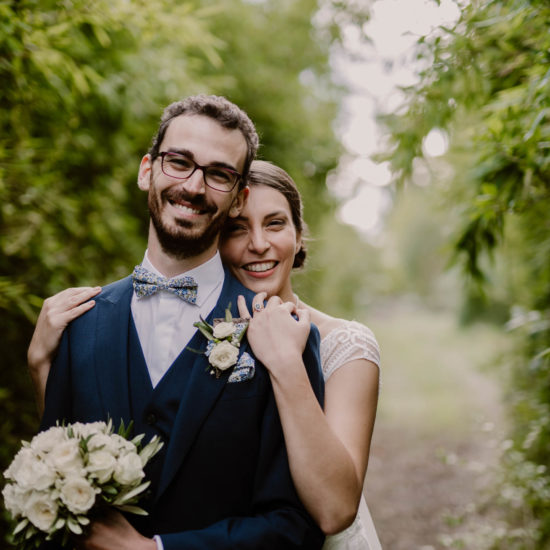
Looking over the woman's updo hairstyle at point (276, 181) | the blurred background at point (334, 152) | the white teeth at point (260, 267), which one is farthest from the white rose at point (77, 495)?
the blurred background at point (334, 152)

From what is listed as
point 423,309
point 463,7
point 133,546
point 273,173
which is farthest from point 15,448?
point 423,309

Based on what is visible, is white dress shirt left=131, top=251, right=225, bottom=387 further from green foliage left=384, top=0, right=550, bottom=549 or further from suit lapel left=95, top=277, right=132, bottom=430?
green foliage left=384, top=0, right=550, bottom=549

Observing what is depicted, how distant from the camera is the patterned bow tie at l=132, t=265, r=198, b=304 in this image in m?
1.98

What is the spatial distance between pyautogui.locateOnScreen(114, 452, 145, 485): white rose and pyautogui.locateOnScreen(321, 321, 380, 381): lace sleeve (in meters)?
0.91

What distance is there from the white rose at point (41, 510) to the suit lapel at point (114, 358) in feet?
1.14

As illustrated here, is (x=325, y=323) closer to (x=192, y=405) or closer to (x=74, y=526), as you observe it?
(x=192, y=405)

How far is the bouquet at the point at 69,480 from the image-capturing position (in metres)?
1.50

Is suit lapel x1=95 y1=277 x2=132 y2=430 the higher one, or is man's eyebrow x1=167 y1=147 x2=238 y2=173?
man's eyebrow x1=167 y1=147 x2=238 y2=173

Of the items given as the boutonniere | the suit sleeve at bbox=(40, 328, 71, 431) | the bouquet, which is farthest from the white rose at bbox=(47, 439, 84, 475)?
the boutonniere

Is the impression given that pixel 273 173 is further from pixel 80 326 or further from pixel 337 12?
pixel 337 12

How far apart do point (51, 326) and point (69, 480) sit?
0.63 metres

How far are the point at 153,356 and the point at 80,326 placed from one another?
0.28 meters

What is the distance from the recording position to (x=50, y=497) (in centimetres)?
150

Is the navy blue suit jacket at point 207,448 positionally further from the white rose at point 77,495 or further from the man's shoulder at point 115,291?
the white rose at point 77,495
